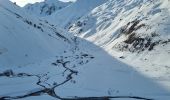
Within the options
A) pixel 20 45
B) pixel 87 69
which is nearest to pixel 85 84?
pixel 87 69

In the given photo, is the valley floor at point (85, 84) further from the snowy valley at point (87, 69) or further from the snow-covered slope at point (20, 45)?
the snow-covered slope at point (20, 45)

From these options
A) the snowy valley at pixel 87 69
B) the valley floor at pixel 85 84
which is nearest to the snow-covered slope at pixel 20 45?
the snowy valley at pixel 87 69

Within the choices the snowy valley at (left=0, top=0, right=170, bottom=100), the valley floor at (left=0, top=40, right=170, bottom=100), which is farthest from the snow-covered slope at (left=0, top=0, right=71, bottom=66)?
the valley floor at (left=0, top=40, right=170, bottom=100)

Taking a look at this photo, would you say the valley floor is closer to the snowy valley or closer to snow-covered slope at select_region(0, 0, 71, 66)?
the snowy valley

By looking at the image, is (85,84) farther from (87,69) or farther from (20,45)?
(20,45)

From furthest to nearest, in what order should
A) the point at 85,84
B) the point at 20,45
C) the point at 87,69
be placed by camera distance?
the point at 20,45, the point at 87,69, the point at 85,84

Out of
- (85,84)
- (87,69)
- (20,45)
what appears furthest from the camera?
(20,45)

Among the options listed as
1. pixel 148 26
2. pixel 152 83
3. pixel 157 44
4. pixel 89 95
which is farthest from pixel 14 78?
pixel 148 26

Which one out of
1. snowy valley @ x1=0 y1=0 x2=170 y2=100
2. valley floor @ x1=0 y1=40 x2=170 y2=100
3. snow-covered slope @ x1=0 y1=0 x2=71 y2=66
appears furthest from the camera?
snow-covered slope @ x1=0 y1=0 x2=71 y2=66

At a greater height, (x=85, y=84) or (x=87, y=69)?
(x=87, y=69)

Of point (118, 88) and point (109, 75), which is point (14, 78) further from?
point (118, 88)

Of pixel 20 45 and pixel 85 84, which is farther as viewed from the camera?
pixel 20 45
